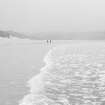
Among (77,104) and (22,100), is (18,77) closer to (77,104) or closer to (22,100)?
(22,100)

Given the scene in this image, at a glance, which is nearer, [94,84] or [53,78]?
[94,84]

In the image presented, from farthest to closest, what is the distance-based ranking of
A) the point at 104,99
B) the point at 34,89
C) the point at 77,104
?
the point at 34,89, the point at 104,99, the point at 77,104

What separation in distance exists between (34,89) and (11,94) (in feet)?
3.24

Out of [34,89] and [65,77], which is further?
[65,77]

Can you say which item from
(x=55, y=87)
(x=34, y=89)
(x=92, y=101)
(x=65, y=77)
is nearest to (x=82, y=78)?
(x=65, y=77)

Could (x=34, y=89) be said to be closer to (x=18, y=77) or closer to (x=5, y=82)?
(x=5, y=82)

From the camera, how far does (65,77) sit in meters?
11.7

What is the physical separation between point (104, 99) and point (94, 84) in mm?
2216

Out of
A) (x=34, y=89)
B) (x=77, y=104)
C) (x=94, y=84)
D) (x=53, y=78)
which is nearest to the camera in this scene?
(x=77, y=104)

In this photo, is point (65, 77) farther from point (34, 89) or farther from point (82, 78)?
point (34, 89)

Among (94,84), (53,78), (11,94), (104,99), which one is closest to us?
(104,99)

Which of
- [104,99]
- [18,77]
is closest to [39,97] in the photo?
[104,99]

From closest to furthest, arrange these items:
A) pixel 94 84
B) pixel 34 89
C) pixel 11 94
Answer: pixel 11 94, pixel 34 89, pixel 94 84

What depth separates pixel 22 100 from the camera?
769 centimetres
